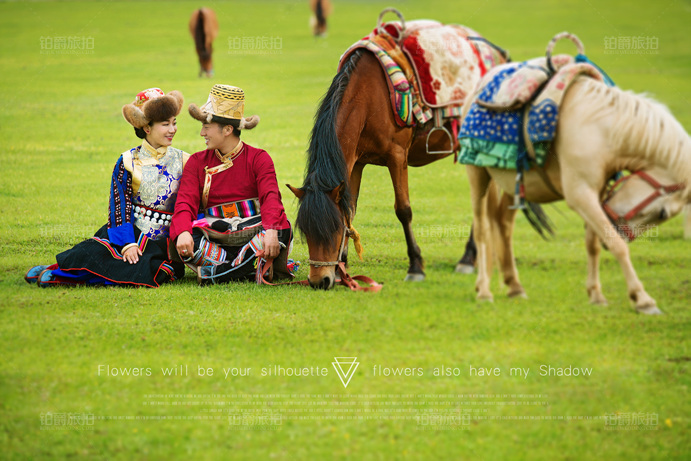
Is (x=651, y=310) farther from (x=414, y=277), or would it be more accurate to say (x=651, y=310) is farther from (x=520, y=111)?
(x=414, y=277)

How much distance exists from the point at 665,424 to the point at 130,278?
403 centimetres

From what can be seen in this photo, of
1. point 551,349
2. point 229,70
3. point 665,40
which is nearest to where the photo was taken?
point 551,349

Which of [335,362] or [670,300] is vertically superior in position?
[670,300]

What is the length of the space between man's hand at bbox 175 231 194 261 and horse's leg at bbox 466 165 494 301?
88.3 inches

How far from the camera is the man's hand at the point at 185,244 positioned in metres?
5.51

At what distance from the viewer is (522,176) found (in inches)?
167

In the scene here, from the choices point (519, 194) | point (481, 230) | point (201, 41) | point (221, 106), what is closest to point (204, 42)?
point (201, 41)

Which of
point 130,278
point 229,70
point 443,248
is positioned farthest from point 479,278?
point 229,70

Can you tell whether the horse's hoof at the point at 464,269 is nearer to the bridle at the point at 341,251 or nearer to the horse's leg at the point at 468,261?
the horse's leg at the point at 468,261

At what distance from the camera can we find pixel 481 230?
457cm

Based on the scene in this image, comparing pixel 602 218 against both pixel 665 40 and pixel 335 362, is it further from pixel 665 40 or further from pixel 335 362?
pixel 665 40

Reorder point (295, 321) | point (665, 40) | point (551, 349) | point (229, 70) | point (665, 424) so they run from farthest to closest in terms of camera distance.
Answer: point (665, 40) < point (229, 70) < point (295, 321) < point (551, 349) < point (665, 424)

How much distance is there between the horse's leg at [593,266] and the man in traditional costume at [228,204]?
8.09ft

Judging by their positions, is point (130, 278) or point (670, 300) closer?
point (670, 300)
